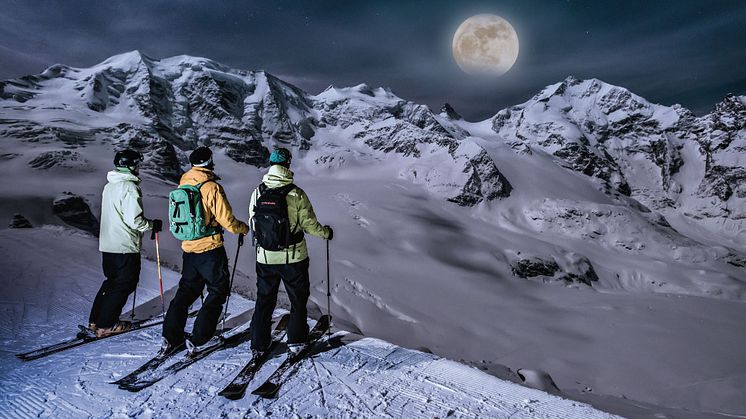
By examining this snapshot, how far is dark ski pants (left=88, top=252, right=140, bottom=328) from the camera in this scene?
6117mm

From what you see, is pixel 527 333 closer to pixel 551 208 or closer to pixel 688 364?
pixel 688 364

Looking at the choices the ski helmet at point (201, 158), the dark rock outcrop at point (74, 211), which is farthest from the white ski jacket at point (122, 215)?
the dark rock outcrop at point (74, 211)

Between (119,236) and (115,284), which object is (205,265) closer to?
(119,236)

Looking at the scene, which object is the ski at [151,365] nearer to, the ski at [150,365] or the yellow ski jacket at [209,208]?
the ski at [150,365]

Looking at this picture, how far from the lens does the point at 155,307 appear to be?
8336 millimetres

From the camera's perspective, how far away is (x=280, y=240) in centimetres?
501

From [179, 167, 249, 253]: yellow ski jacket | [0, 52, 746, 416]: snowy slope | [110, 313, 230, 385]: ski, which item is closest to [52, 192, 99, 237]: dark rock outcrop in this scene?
[0, 52, 746, 416]: snowy slope

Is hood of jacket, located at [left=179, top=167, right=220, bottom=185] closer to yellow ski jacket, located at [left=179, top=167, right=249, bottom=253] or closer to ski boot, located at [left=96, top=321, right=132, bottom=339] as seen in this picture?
yellow ski jacket, located at [left=179, top=167, right=249, bottom=253]

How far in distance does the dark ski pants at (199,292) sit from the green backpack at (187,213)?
1.21 feet

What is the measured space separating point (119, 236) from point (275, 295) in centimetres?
272

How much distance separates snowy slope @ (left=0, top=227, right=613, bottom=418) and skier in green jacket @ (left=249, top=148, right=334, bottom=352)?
593 millimetres

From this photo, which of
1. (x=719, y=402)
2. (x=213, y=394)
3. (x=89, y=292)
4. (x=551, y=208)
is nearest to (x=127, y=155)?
(x=213, y=394)

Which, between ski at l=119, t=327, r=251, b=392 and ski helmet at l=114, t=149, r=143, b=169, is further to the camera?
ski helmet at l=114, t=149, r=143, b=169

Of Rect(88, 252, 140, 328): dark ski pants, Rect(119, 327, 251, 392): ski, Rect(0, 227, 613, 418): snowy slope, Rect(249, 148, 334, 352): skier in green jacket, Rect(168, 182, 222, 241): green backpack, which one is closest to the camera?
Rect(0, 227, 613, 418): snowy slope
